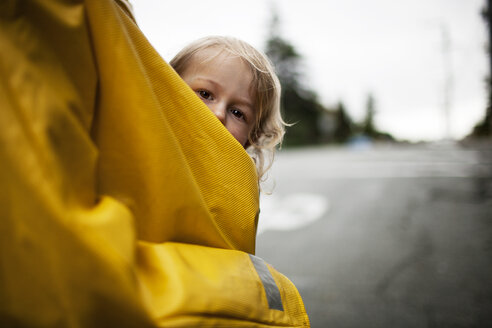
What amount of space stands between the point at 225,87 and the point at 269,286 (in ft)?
2.82

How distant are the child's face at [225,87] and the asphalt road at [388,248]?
1.32 m

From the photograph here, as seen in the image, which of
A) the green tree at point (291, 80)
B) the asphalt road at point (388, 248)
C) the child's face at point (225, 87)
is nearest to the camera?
the child's face at point (225, 87)

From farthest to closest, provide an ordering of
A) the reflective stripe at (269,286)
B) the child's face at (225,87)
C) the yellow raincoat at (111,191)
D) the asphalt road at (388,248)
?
the asphalt road at (388,248)
the child's face at (225,87)
the reflective stripe at (269,286)
the yellow raincoat at (111,191)

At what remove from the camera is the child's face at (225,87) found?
1.30 m

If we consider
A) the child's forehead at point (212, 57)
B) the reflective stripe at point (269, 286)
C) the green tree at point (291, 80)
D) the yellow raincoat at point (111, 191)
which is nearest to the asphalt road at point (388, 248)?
the reflective stripe at point (269, 286)

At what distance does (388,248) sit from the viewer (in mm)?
2725

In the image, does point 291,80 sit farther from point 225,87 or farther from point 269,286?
point 269,286

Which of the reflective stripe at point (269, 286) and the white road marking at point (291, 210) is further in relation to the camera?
the white road marking at point (291, 210)

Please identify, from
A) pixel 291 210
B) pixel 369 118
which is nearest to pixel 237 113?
pixel 291 210

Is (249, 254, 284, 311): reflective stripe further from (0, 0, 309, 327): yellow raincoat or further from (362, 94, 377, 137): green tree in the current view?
(362, 94, 377, 137): green tree

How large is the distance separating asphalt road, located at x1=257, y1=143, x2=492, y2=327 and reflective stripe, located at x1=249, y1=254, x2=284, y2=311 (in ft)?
4.14

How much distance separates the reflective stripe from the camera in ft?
2.42

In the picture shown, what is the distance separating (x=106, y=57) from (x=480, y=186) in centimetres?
504

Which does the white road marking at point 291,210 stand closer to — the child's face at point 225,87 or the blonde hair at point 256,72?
the blonde hair at point 256,72
